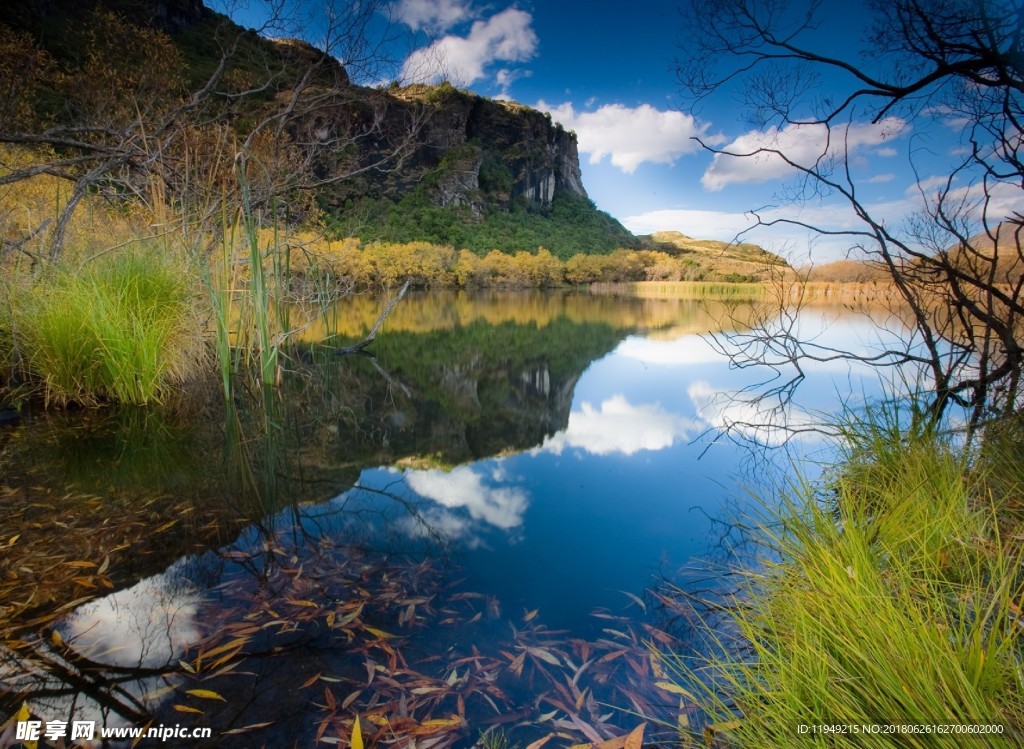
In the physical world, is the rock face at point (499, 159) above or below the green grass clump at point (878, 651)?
above

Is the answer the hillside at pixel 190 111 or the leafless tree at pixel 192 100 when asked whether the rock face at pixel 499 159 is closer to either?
the hillside at pixel 190 111

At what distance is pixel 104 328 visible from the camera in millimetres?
3768

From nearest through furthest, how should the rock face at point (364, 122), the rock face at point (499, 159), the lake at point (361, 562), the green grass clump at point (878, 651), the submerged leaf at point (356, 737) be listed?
the green grass clump at point (878, 651) < the submerged leaf at point (356, 737) < the lake at point (361, 562) < the rock face at point (364, 122) < the rock face at point (499, 159)

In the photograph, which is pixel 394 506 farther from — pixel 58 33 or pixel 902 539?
pixel 58 33

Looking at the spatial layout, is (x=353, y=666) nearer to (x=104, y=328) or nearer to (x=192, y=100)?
(x=104, y=328)

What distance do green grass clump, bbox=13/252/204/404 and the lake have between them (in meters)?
0.29

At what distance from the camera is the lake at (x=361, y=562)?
130cm

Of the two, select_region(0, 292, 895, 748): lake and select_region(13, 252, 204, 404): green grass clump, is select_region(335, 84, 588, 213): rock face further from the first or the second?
select_region(0, 292, 895, 748): lake

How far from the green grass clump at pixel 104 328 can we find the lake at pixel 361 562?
29 centimetres

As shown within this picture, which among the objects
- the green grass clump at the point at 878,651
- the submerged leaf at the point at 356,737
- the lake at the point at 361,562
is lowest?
the lake at the point at 361,562

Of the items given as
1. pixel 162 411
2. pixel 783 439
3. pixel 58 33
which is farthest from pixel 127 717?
pixel 58 33

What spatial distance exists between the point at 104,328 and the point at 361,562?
3.27m

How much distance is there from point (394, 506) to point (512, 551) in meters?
0.82

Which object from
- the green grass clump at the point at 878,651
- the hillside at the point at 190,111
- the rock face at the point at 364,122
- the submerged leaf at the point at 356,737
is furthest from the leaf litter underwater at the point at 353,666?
the rock face at the point at 364,122
